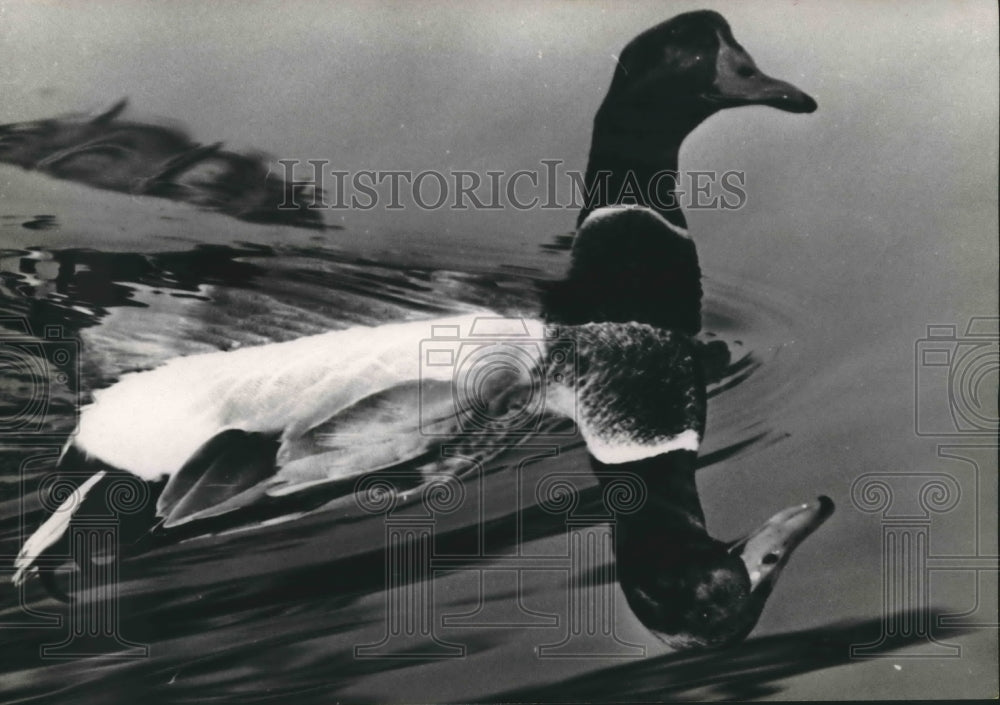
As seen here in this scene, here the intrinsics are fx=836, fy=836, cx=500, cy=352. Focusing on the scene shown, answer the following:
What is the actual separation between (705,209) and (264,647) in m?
1.13

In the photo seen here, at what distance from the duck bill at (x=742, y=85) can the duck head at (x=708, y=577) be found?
2.45ft

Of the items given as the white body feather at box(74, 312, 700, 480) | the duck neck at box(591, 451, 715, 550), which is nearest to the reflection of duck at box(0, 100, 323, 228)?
the white body feather at box(74, 312, 700, 480)

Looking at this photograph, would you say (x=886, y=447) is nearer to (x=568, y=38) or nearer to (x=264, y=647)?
(x=568, y=38)

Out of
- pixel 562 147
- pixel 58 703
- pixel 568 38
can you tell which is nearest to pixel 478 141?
pixel 562 147

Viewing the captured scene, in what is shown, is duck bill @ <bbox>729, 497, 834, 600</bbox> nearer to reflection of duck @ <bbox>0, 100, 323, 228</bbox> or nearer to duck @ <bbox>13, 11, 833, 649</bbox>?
duck @ <bbox>13, 11, 833, 649</bbox>

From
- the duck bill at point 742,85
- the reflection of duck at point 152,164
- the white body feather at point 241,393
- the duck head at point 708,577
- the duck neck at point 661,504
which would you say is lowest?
the duck head at point 708,577

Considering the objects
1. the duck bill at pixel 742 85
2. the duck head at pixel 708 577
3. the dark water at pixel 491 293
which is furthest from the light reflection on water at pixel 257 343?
the duck bill at pixel 742 85

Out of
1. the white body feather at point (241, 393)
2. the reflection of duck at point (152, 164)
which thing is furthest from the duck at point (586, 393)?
the reflection of duck at point (152, 164)

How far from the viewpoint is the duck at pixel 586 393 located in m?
1.49

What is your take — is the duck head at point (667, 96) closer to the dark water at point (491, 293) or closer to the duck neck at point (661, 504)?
the dark water at point (491, 293)

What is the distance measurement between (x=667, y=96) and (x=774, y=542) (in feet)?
2.77

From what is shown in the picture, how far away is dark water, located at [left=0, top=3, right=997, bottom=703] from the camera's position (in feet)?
4.90

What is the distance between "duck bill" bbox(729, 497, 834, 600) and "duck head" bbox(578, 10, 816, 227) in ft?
1.91

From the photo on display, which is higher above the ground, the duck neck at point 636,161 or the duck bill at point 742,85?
the duck bill at point 742,85
